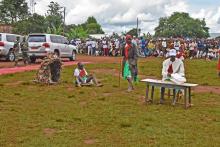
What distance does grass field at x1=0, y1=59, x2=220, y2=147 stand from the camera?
306 inches

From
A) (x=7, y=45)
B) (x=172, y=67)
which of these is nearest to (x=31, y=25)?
(x=7, y=45)

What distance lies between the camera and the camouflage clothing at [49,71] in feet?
53.8

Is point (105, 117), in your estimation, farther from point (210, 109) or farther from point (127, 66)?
point (127, 66)

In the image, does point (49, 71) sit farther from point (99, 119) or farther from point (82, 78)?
point (99, 119)

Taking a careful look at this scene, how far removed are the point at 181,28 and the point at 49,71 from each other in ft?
277

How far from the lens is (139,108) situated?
437 inches

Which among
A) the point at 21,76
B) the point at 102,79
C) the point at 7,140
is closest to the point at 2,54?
the point at 21,76

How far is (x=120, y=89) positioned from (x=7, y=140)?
7734mm

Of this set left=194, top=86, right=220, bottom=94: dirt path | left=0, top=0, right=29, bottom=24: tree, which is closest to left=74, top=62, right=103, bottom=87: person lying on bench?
left=194, top=86, right=220, bottom=94: dirt path

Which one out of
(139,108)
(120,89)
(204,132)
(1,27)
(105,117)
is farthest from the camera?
(1,27)

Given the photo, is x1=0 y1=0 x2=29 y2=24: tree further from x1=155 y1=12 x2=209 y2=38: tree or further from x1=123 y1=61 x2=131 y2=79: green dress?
x1=123 y1=61 x2=131 y2=79: green dress

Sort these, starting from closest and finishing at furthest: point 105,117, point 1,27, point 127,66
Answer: point 105,117 → point 127,66 → point 1,27

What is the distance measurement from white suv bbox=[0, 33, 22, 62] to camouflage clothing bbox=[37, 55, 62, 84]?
451 inches

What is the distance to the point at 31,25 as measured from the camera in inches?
2429
